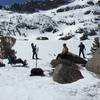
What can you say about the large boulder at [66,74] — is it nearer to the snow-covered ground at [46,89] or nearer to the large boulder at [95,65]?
the snow-covered ground at [46,89]

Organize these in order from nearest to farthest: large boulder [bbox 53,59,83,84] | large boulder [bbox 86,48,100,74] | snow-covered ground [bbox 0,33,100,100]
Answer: snow-covered ground [bbox 0,33,100,100] < large boulder [bbox 53,59,83,84] < large boulder [bbox 86,48,100,74]

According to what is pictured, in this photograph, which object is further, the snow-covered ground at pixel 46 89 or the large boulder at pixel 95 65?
the large boulder at pixel 95 65

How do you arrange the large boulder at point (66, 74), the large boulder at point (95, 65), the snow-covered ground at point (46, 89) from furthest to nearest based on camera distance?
1. the large boulder at point (95, 65)
2. the large boulder at point (66, 74)
3. the snow-covered ground at point (46, 89)

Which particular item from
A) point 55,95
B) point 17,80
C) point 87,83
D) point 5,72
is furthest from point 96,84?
point 5,72

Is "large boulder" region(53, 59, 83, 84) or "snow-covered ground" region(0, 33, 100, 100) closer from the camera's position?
"snow-covered ground" region(0, 33, 100, 100)

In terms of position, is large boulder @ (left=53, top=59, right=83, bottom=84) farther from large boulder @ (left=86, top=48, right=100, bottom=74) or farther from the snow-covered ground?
large boulder @ (left=86, top=48, right=100, bottom=74)

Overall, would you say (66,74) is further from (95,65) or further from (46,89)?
(95,65)

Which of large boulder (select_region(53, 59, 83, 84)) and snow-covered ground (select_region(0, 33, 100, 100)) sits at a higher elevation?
large boulder (select_region(53, 59, 83, 84))

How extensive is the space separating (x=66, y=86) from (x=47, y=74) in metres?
5.18

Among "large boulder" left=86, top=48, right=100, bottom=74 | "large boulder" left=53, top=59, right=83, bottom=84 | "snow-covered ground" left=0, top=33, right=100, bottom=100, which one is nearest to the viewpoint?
"snow-covered ground" left=0, top=33, right=100, bottom=100

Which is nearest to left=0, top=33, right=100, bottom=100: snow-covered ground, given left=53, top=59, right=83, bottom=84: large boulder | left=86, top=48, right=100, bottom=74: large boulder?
left=53, top=59, right=83, bottom=84: large boulder

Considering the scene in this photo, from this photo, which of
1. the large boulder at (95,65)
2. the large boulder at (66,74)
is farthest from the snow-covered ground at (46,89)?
the large boulder at (95,65)

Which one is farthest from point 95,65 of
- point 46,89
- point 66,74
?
point 46,89

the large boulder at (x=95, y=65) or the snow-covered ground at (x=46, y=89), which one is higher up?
the large boulder at (x=95, y=65)
